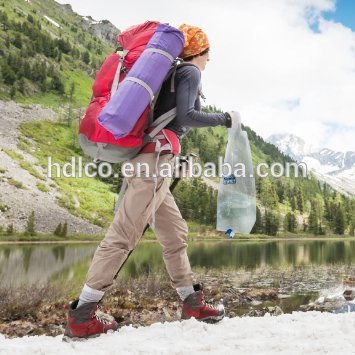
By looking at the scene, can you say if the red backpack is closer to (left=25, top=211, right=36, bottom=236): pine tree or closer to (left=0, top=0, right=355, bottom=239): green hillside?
(left=25, top=211, right=36, bottom=236): pine tree

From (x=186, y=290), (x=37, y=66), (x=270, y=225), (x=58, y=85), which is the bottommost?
(x=270, y=225)

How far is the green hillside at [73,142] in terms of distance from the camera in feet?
380

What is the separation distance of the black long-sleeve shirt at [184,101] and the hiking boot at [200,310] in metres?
1.85

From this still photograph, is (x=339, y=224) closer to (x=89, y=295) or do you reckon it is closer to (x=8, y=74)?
(x=8, y=74)

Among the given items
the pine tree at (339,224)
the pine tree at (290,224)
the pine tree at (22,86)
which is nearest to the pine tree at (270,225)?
the pine tree at (290,224)

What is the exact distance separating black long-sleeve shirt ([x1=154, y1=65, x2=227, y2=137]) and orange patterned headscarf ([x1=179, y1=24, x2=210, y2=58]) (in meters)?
0.31

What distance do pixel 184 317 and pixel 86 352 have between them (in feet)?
5.31

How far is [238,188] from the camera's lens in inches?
188

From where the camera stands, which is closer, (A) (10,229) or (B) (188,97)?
(B) (188,97)

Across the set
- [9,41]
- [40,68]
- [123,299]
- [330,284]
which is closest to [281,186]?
[40,68]

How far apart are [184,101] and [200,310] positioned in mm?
2255

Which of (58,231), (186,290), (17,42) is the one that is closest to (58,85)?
(17,42)

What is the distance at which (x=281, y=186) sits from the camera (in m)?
187

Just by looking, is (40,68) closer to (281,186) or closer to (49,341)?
(281,186)
